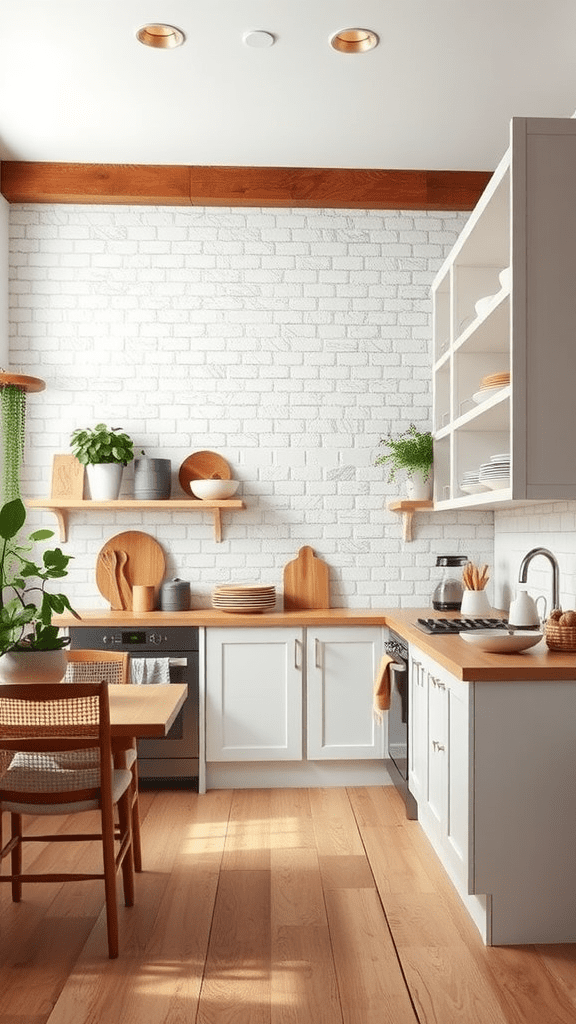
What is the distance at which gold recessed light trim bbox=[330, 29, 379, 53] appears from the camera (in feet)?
11.7

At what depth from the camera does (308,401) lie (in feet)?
16.7

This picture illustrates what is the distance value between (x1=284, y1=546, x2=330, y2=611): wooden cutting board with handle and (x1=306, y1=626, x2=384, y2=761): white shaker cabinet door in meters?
0.47

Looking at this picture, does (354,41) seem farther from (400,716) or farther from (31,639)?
(400,716)

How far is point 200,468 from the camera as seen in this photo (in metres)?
5.04

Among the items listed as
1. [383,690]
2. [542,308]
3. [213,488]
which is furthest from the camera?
[213,488]

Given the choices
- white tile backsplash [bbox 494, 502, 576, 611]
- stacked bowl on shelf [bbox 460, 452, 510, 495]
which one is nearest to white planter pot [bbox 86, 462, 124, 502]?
stacked bowl on shelf [bbox 460, 452, 510, 495]

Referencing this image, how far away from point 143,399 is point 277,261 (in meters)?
1.10

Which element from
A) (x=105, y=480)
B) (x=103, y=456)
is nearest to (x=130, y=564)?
(x=105, y=480)

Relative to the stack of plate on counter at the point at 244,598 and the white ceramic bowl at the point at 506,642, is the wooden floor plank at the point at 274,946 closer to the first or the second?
the white ceramic bowl at the point at 506,642

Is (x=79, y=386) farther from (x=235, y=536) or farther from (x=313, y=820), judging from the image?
(x=313, y=820)

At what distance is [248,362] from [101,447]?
3.20 feet

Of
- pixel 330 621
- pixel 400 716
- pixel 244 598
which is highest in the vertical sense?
pixel 244 598

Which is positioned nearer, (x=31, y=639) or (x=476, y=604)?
(x=31, y=639)

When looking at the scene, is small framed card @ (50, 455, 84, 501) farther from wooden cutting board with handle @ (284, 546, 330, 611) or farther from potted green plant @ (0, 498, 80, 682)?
potted green plant @ (0, 498, 80, 682)
